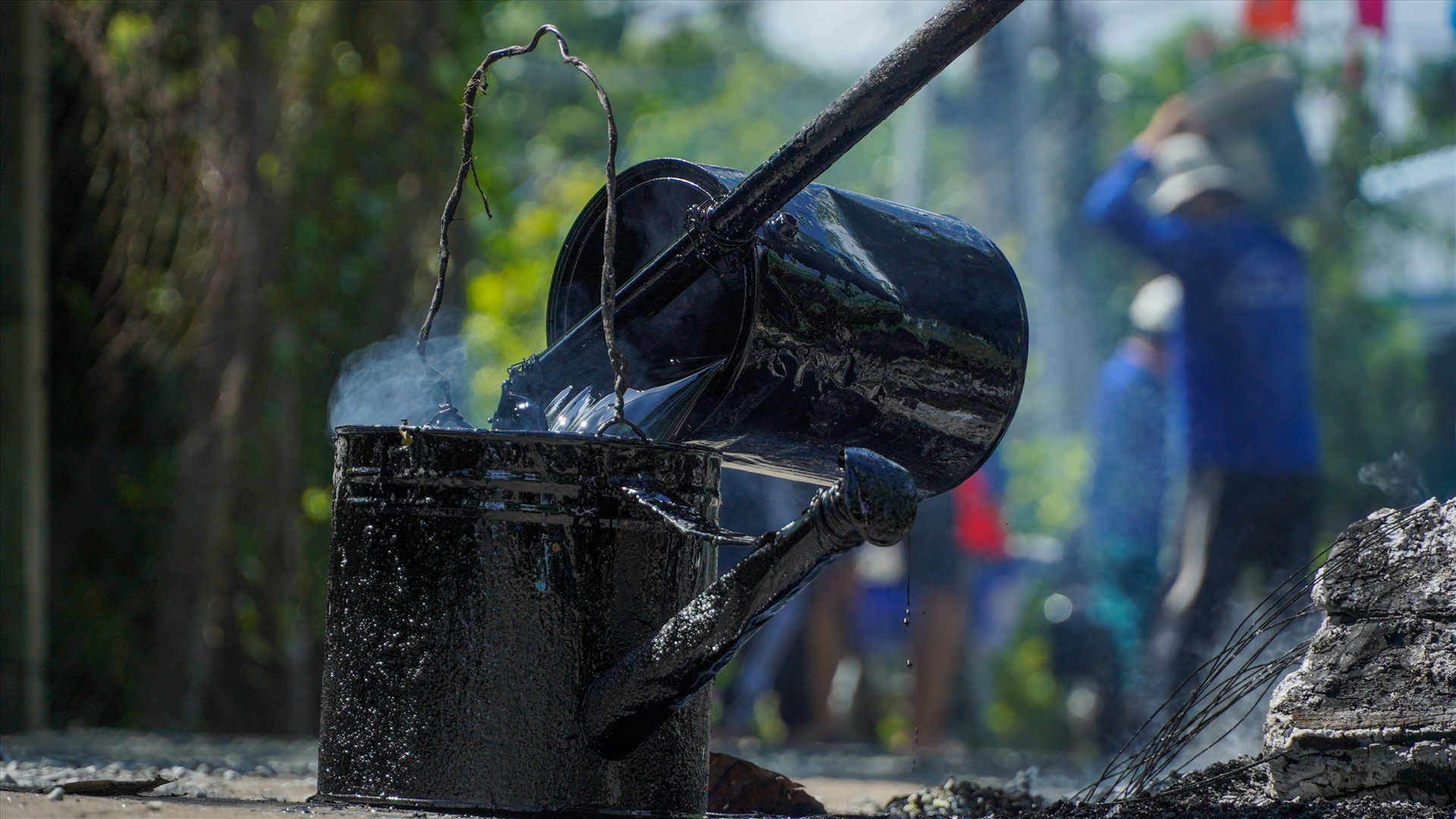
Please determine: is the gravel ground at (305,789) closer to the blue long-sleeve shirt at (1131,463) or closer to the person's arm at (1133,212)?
the blue long-sleeve shirt at (1131,463)

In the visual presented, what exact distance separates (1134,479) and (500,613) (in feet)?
18.6

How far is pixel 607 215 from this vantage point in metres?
2.08

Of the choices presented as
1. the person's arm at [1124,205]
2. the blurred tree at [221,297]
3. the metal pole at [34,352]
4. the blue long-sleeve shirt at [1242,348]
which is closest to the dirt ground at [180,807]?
the metal pole at [34,352]

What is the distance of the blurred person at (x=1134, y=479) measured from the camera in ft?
23.0

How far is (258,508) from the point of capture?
639cm

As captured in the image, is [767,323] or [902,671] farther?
[902,671]

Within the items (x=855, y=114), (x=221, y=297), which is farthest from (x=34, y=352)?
(x=855, y=114)

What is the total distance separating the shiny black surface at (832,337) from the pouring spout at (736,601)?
337mm

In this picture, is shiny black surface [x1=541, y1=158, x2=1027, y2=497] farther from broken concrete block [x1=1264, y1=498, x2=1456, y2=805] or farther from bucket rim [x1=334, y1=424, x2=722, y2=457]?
broken concrete block [x1=1264, y1=498, x2=1456, y2=805]

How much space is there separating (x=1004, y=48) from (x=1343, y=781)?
16.5 m

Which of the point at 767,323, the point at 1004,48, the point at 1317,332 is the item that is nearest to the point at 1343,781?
the point at 767,323

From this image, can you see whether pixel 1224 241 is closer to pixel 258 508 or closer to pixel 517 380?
pixel 258 508

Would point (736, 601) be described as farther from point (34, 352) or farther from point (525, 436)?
point (34, 352)

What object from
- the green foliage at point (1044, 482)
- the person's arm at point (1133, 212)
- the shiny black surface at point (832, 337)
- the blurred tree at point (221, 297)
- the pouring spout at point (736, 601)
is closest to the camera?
the pouring spout at point (736, 601)
